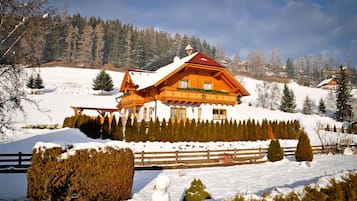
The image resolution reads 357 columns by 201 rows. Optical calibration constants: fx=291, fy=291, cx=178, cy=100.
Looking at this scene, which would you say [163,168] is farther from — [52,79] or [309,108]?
[309,108]

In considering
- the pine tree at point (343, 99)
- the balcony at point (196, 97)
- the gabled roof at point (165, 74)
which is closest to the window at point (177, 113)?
the balcony at point (196, 97)

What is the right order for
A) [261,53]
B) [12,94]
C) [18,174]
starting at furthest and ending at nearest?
[261,53] < [18,174] < [12,94]

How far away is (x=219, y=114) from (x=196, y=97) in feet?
13.3

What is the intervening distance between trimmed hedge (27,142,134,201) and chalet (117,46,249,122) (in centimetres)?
1737

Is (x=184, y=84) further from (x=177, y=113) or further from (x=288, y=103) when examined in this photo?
(x=288, y=103)

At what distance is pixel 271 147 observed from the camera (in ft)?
67.9

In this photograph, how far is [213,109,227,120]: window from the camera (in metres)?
30.7

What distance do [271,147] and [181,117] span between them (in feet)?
34.3

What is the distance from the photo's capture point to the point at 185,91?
27688mm

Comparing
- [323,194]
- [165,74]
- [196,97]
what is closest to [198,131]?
[196,97]

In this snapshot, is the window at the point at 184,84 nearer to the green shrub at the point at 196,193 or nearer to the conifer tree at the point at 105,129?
the conifer tree at the point at 105,129

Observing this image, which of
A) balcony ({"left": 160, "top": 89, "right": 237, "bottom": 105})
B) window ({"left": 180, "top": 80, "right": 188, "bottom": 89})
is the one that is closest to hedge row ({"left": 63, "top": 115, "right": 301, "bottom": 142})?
balcony ({"left": 160, "top": 89, "right": 237, "bottom": 105})

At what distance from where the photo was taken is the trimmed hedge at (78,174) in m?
8.03

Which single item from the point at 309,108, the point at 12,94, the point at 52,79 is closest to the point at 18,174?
the point at 12,94
